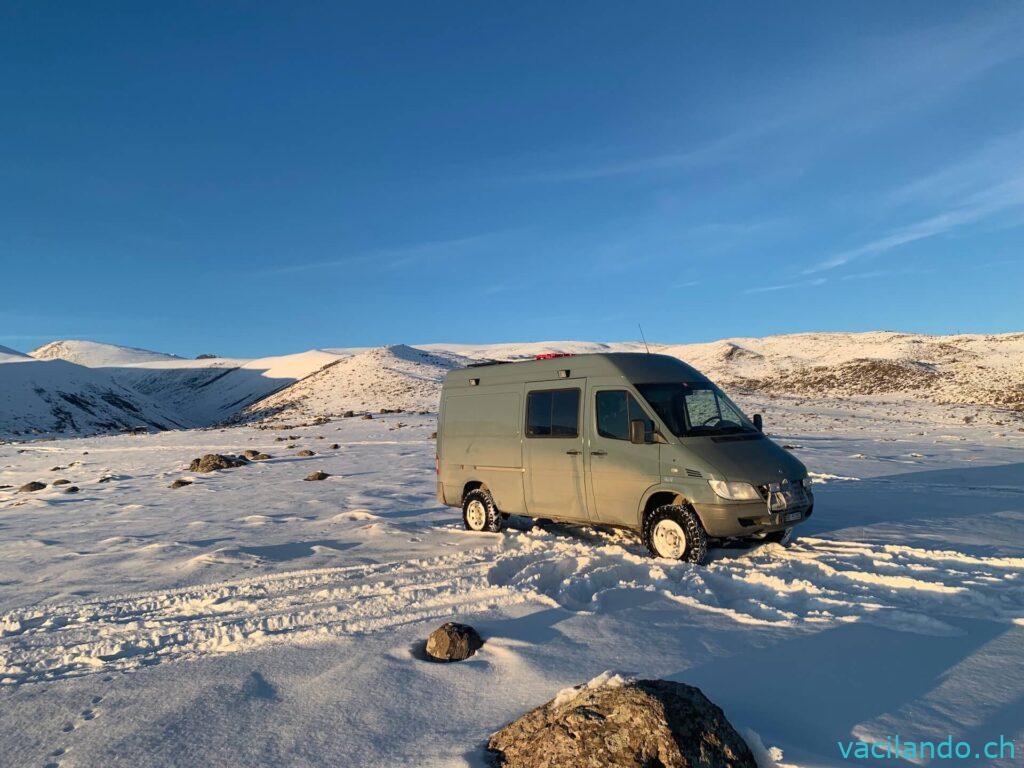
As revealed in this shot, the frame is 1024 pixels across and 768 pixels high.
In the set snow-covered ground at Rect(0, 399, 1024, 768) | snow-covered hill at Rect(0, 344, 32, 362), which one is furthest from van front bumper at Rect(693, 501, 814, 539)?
snow-covered hill at Rect(0, 344, 32, 362)

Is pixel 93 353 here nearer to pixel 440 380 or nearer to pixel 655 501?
pixel 440 380

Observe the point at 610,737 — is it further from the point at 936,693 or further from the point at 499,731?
the point at 936,693

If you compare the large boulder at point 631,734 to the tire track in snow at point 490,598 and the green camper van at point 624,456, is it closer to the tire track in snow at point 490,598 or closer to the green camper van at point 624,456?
the tire track in snow at point 490,598

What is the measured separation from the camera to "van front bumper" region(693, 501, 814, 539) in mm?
7527

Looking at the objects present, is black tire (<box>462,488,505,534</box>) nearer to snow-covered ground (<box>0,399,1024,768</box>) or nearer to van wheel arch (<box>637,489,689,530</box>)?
snow-covered ground (<box>0,399,1024,768</box>)

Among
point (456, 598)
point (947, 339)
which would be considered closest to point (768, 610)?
point (456, 598)

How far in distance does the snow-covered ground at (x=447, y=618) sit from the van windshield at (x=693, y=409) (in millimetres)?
1725

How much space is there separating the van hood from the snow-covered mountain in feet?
113

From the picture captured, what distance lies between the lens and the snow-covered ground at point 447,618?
407 cm

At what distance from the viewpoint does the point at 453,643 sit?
5.29 meters

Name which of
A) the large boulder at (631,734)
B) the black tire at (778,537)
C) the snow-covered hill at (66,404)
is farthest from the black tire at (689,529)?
the snow-covered hill at (66,404)

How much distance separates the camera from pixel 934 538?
8719 mm

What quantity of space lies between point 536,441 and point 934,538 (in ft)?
19.2

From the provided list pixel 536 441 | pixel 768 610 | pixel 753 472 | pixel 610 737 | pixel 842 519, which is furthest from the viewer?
pixel 842 519
